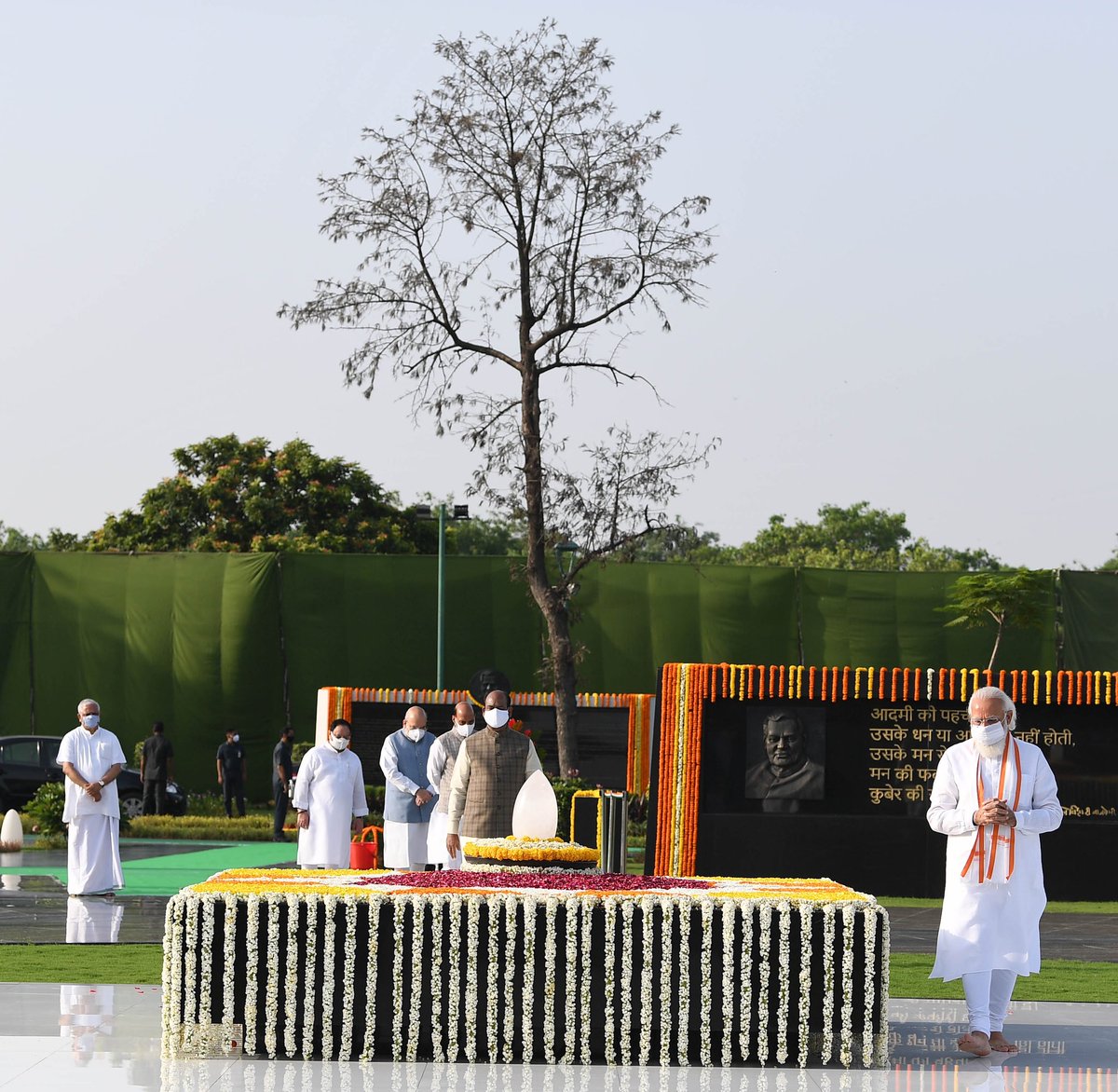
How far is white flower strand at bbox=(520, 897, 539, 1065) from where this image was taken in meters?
8.40

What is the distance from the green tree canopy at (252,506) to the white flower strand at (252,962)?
42011 mm

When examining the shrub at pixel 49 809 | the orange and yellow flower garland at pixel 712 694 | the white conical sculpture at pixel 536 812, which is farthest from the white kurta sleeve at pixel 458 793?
the shrub at pixel 49 809

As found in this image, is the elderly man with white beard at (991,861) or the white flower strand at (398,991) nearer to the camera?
the white flower strand at (398,991)

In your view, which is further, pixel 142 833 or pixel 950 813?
pixel 142 833

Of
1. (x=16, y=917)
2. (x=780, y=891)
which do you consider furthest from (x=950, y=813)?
(x=16, y=917)

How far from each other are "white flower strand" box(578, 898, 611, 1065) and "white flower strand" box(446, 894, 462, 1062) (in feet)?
1.81

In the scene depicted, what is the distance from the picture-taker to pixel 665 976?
8414 mm

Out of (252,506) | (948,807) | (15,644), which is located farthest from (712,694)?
(252,506)

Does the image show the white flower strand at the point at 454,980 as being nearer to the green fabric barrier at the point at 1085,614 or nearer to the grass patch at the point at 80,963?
the grass patch at the point at 80,963

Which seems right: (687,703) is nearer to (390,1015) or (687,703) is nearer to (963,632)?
(390,1015)

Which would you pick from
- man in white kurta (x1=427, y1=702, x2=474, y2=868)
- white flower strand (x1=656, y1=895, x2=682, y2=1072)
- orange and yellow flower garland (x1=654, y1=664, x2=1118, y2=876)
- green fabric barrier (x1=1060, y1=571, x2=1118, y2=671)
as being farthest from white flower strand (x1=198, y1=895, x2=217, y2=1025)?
green fabric barrier (x1=1060, y1=571, x2=1118, y2=671)

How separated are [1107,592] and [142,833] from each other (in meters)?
18.0

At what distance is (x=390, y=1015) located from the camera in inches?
333

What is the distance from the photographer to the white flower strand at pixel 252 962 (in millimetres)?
8398
